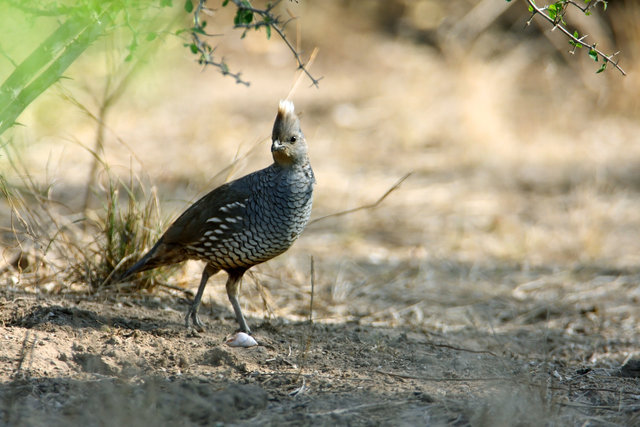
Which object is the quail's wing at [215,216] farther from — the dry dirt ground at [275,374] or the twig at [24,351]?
the twig at [24,351]

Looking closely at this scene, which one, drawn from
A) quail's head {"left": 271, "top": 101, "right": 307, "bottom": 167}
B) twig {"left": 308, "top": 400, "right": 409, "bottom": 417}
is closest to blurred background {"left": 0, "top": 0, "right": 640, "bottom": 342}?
quail's head {"left": 271, "top": 101, "right": 307, "bottom": 167}

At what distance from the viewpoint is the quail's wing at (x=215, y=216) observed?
4.50m

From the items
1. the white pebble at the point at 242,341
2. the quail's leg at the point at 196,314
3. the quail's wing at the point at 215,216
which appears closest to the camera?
the white pebble at the point at 242,341

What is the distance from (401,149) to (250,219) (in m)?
6.17

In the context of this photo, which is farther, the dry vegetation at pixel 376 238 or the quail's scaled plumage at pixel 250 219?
the quail's scaled plumage at pixel 250 219

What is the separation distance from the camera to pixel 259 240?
4395 millimetres

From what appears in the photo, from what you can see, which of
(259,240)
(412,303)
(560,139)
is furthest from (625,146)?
(259,240)

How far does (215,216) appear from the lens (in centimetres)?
457

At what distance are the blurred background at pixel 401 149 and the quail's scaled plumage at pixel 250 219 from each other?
0.42 meters

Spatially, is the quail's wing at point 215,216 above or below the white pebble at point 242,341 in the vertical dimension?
above

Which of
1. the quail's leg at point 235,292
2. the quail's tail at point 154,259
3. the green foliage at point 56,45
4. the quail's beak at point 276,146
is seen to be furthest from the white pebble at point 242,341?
the green foliage at point 56,45

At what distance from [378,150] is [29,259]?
5854mm

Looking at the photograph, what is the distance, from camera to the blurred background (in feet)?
19.5

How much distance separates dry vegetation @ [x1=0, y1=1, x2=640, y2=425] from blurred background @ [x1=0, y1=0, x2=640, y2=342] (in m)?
0.04
